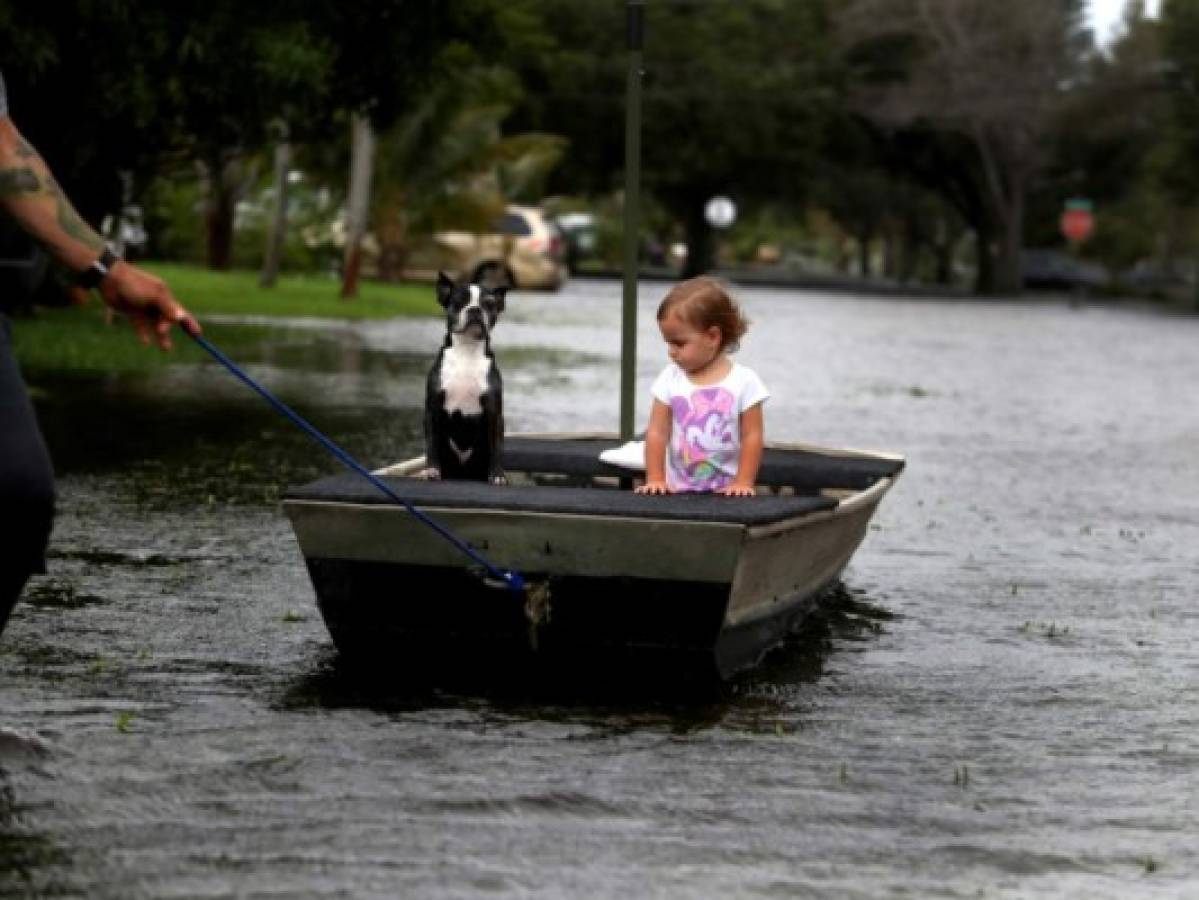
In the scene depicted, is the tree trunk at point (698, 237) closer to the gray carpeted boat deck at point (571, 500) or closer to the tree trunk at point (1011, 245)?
the tree trunk at point (1011, 245)

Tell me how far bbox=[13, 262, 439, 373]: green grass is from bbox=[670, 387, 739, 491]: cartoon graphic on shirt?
940cm

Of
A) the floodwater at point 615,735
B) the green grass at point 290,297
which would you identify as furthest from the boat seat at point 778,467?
the green grass at point 290,297

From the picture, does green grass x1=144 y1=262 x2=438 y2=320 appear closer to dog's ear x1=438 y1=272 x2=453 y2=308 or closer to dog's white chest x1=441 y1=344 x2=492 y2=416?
dog's ear x1=438 y1=272 x2=453 y2=308

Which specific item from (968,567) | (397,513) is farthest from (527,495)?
(968,567)

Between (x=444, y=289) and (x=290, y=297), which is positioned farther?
(x=290, y=297)

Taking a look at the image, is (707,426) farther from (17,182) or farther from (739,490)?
(17,182)

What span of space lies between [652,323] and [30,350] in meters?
18.8

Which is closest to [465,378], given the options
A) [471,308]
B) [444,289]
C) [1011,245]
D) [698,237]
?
[471,308]

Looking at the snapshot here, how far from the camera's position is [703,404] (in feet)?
31.4

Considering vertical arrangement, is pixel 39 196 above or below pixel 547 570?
above

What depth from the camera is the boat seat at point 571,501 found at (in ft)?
27.9

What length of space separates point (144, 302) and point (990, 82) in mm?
70983

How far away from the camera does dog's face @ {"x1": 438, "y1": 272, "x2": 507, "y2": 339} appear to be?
10.1 meters

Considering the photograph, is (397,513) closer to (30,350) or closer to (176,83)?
(176,83)
